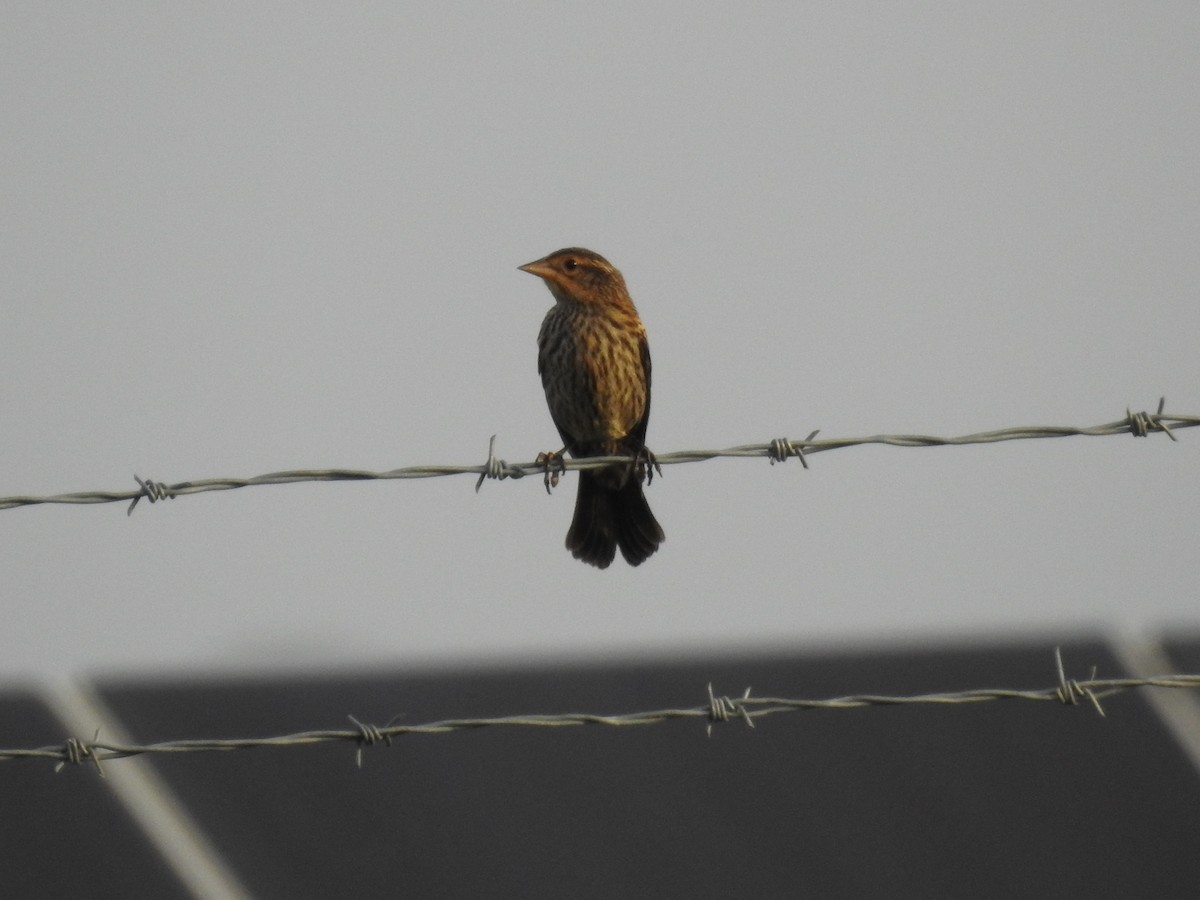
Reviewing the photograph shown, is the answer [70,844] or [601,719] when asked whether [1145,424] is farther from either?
[70,844]

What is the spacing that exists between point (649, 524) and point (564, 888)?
5.29ft

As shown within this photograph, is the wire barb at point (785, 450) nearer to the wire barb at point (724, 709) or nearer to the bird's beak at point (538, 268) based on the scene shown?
the wire barb at point (724, 709)

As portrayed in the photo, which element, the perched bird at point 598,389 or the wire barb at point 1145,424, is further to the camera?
the perched bird at point 598,389

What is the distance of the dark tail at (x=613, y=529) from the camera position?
638 cm

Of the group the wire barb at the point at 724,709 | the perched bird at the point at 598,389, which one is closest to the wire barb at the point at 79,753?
the wire barb at the point at 724,709

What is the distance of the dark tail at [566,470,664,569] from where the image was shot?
20.9ft

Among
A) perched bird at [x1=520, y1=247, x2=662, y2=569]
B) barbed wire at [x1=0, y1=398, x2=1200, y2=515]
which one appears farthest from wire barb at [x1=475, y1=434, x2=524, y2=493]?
perched bird at [x1=520, y1=247, x2=662, y2=569]

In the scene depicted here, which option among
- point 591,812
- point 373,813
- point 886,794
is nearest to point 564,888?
point 591,812

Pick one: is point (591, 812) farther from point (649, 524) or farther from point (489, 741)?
point (649, 524)

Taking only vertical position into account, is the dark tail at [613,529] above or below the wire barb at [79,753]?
above

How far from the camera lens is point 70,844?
686cm

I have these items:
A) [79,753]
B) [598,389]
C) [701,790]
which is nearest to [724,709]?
[79,753]

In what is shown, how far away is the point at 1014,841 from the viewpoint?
6734 millimetres

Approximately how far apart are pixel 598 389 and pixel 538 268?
1.96 feet
